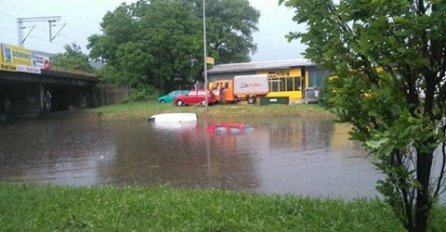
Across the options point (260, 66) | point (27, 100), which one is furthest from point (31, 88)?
point (260, 66)

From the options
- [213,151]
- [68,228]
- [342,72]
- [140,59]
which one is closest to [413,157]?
[342,72]

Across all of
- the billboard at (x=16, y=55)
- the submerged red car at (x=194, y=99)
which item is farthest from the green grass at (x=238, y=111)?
the billboard at (x=16, y=55)

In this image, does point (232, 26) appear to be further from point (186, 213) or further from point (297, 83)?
point (186, 213)

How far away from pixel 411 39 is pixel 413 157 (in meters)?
1.03

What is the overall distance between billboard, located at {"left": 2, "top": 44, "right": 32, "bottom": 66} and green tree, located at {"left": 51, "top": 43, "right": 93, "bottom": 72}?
17.1m

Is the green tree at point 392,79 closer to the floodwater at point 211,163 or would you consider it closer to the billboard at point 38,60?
the floodwater at point 211,163

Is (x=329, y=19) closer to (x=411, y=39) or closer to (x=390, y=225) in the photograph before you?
(x=411, y=39)

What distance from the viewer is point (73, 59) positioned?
241 ft

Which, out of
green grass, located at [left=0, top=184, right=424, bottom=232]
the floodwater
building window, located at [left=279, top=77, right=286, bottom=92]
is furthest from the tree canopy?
green grass, located at [left=0, top=184, right=424, bottom=232]

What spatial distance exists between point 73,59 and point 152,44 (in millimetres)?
22138

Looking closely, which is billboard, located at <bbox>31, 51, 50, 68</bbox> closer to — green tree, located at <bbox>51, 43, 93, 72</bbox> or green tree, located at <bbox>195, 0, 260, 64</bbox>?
green tree, located at <bbox>51, 43, 93, 72</bbox>

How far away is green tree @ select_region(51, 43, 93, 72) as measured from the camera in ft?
222

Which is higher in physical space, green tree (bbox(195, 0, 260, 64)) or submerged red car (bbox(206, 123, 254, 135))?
green tree (bbox(195, 0, 260, 64))

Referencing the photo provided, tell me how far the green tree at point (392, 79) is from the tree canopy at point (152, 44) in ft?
168
